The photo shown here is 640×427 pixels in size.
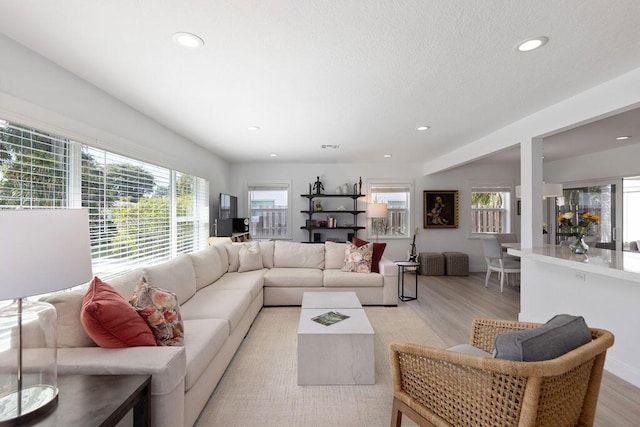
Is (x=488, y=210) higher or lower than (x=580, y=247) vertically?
higher

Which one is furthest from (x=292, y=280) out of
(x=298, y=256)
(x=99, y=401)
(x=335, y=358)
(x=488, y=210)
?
(x=488, y=210)

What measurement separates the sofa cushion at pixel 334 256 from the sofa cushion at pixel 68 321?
3.34 metres

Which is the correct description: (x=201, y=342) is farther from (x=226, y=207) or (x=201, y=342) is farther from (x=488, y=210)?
(x=488, y=210)

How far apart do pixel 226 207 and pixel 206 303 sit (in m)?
2.98

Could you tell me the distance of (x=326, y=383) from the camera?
7.50 feet

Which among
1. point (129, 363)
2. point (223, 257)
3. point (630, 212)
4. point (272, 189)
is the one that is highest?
point (272, 189)

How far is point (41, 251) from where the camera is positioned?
41.0 inches

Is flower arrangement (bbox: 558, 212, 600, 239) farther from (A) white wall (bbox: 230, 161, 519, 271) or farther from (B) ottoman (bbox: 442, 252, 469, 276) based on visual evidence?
(A) white wall (bbox: 230, 161, 519, 271)

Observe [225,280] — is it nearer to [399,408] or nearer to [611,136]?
[399,408]

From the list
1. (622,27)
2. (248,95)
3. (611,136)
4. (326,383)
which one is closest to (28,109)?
(248,95)

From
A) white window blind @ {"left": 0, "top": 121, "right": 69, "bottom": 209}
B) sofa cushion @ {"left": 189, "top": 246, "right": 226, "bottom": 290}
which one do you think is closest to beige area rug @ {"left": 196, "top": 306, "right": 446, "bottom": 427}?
sofa cushion @ {"left": 189, "top": 246, "right": 226, "bottom": 290}

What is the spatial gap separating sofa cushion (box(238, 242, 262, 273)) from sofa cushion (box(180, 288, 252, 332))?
0.97 meters

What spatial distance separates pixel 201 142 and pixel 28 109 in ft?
9.11

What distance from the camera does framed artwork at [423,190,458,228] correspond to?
674 cm
